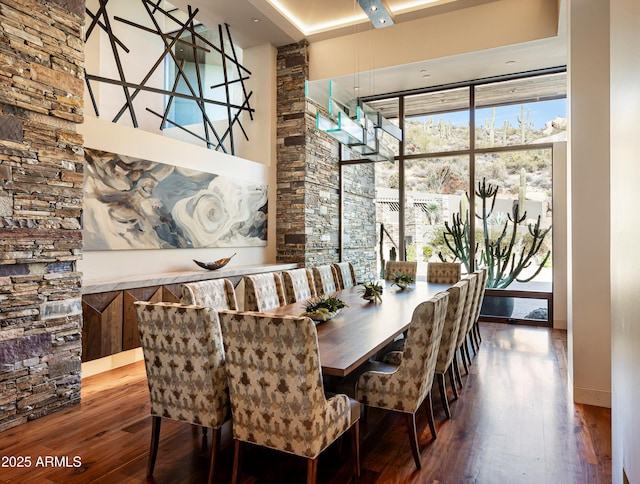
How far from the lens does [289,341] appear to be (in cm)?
179

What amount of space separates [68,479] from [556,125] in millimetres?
6773

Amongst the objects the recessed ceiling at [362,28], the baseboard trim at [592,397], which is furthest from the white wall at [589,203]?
the recessed ceiling at [362,28]

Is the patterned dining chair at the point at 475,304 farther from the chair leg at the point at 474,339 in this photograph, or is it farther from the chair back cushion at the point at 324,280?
the chair back cushion at the point at 324,280

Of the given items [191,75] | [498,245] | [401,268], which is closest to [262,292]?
[401,268]

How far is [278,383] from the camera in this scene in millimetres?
1868

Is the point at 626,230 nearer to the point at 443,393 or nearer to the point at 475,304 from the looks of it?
the point at 443,393

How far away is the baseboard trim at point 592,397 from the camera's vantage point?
10.5ft

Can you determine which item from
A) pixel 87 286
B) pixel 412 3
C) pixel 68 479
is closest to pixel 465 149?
pixel 412 3

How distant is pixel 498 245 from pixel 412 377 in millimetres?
4737

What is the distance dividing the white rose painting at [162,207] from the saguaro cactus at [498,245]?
3.09 meters

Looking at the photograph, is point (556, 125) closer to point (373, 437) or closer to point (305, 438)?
point (373, 437)

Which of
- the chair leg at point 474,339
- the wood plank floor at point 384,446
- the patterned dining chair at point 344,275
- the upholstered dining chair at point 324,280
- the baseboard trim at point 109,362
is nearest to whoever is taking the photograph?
the wood plank floor at point 384,446

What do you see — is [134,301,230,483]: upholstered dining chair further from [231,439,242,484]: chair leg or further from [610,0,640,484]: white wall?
[610,0,640,484]: white wall

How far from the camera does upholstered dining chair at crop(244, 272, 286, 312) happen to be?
3.78 meters
